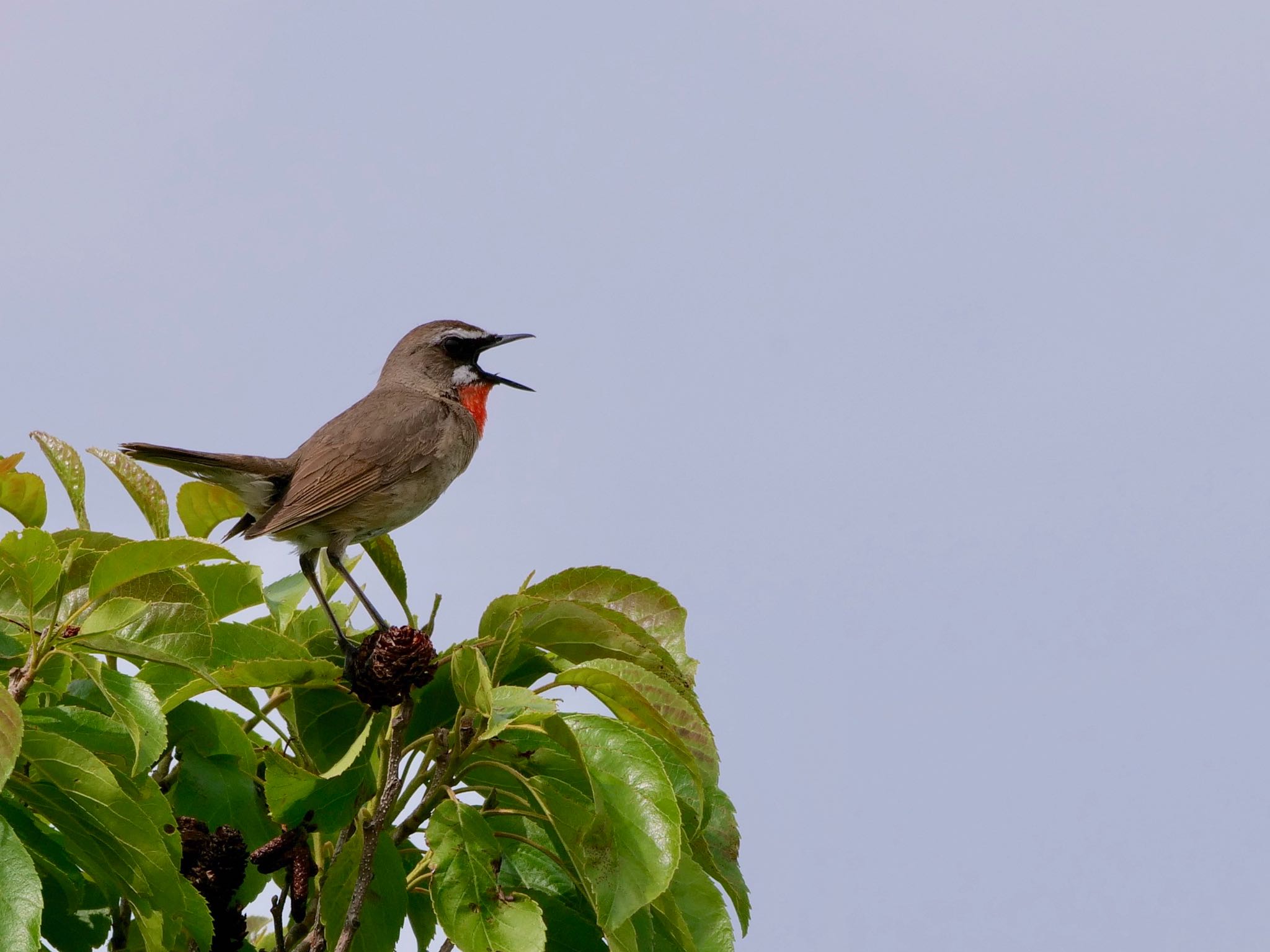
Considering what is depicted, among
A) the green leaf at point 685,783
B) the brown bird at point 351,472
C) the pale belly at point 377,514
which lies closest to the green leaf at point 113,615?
the green leaf at point 685,783

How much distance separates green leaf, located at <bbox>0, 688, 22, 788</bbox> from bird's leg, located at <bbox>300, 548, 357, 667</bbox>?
1.07 m

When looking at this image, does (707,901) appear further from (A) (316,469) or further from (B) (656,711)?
(A) (316,469)

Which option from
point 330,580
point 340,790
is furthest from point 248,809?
point 330,580

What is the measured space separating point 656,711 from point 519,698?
14.7 inches

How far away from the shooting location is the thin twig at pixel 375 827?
302 cm

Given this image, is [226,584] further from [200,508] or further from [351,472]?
[351,472]

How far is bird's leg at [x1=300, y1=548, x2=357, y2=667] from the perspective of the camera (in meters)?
3.99

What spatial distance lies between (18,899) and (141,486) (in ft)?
6.53

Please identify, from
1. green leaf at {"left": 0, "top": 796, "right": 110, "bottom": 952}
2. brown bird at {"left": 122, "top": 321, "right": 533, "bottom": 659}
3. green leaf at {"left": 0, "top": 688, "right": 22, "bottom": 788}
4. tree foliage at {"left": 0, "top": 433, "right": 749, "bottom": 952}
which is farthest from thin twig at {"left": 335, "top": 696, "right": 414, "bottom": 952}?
brown bird at {"left": 122, "top": 321, "right": 533, "bottom": 659}

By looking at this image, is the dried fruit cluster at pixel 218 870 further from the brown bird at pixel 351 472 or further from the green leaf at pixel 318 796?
the brown bird at pixel 351 472

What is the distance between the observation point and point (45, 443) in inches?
165

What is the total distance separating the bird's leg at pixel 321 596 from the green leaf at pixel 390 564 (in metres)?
0.21

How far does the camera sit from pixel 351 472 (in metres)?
6.24

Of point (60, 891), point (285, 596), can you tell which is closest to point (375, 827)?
point (60, 891)
